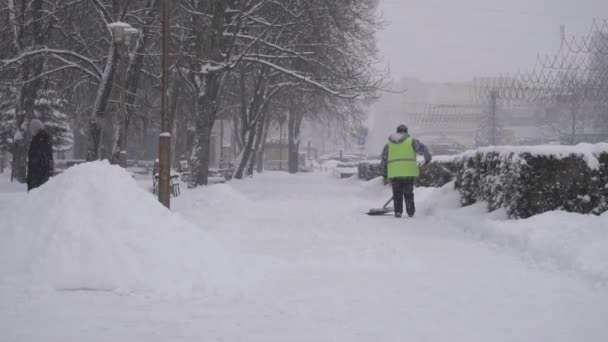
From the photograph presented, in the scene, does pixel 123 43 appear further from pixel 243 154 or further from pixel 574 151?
pixel 243 154

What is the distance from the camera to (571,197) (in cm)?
955

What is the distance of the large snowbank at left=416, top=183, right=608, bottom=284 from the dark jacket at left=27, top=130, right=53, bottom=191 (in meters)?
7.96

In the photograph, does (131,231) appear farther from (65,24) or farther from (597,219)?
(65,24)

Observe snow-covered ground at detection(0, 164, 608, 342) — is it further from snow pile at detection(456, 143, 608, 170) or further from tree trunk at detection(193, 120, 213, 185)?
tree trunk at detection(193, 120, 213, 185)

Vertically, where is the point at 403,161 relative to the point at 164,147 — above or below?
below

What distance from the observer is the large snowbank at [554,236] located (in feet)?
22.6

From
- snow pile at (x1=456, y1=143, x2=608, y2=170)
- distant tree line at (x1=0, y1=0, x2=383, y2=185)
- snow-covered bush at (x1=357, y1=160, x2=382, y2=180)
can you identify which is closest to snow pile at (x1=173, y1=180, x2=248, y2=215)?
distant tree line at (x1=0, y1=0, x2=383, y2=185)

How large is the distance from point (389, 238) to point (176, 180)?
1014cm

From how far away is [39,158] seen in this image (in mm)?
12648

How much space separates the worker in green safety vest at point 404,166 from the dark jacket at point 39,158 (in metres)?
6.81

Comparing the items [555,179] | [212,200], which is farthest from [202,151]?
[555,179]

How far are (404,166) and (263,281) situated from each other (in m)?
7.00

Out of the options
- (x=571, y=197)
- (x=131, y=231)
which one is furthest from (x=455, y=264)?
(x=131, y=231)

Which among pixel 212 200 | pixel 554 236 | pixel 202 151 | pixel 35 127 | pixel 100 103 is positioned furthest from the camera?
pixel 100 103
